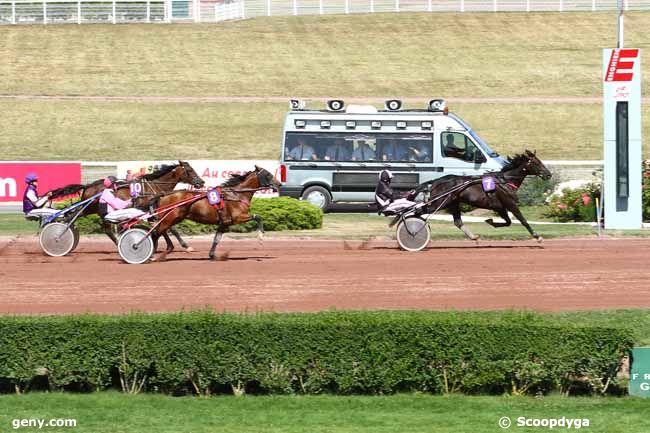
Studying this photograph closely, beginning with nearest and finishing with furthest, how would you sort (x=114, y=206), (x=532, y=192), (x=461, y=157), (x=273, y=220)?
(x=114, y=206) < (x=273, y=220) < (x=461, y=157) < (x=532, y=192)

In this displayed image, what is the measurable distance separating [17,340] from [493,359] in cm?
451

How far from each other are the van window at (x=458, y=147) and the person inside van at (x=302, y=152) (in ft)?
9.68

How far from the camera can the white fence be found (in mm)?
56906

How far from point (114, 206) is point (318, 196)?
30.3ft

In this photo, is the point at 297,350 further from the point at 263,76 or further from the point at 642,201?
the point at 263,76

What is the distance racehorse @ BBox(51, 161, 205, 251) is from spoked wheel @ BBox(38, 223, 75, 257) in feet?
1.39

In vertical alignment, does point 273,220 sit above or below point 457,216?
below

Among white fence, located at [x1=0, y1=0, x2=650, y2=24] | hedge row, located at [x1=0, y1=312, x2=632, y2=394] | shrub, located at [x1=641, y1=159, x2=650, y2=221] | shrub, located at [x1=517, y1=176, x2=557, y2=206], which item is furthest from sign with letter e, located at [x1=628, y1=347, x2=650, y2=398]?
white fence, located at [x1=0, y1=0, x2=650, y2=24]

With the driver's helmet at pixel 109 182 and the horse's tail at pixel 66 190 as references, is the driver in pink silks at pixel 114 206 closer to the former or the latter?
the driver's helmet at pixel 109 182

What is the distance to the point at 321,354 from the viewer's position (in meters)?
11.5

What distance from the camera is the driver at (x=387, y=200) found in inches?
781

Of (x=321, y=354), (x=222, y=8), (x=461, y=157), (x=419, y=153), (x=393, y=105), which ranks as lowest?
(x=321, y=354)

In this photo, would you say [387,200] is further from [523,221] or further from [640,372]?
[640,372]

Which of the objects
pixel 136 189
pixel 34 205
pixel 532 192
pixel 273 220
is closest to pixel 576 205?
pixel 532 192
